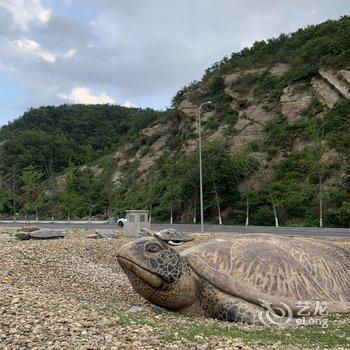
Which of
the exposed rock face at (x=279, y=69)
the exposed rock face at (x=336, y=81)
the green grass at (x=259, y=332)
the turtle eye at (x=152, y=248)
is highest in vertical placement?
the exposed rock face at (x=279, y=69)

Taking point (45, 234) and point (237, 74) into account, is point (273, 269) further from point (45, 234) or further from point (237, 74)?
point (237, 74)

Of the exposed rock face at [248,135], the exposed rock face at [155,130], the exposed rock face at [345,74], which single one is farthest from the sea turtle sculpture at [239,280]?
the exposed rock face at [155,130]

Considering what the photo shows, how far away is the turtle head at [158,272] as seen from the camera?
7.18 m

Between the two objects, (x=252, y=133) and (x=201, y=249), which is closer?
(x=201, y=249)

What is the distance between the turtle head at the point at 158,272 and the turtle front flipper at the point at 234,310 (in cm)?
24

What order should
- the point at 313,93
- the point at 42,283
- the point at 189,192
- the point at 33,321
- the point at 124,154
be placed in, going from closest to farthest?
the point at 33,321 < the point at 42,283 < the point at 189,192 < the point at 313,93 < the point at 124,154

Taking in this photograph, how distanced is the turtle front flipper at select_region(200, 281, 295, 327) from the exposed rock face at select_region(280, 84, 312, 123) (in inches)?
1734

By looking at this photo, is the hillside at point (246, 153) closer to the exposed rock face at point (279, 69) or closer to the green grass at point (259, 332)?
the exposed rock face at point (279, 69)

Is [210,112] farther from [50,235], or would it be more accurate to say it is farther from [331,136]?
[50,235]

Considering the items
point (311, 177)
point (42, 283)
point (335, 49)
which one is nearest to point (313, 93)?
point (335, 49)

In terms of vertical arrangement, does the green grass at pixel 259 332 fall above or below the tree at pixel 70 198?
below

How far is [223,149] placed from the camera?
4688cm

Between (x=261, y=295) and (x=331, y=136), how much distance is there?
121 ft

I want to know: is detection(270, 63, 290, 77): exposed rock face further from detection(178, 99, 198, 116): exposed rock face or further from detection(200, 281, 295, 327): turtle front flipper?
detection(200, 281, 295, 327): turtle front flipper
